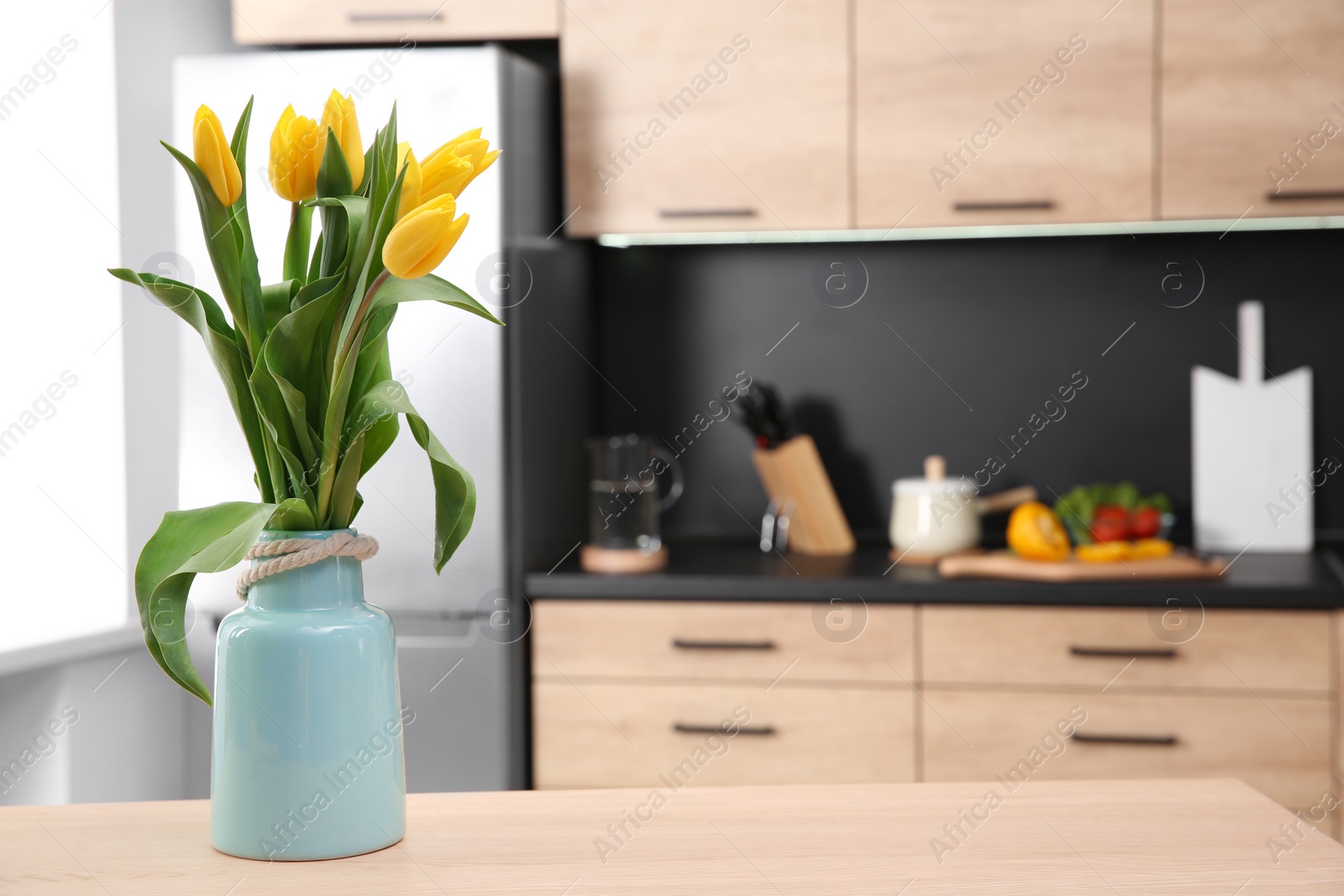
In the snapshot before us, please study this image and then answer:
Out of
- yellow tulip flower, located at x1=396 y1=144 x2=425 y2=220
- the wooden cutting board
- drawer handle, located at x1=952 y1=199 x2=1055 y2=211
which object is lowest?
the wooden cutting board

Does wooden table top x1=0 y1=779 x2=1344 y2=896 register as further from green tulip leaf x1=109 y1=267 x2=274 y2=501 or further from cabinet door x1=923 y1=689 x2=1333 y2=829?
cabinet door x1=923 y1=689 x2=1333 y2=829

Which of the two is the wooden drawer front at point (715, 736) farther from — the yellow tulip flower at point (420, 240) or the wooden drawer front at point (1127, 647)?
the yellow tulip flower at point (420, 240)

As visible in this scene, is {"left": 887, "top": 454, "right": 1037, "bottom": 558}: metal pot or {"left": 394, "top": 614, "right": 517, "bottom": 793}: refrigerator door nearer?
{"left": 394, "top": 614, "right": 517, "bottom": 793}: refrigerator door

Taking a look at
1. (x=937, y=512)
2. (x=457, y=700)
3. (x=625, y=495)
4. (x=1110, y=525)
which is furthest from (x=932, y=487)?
(x=457, y=700)

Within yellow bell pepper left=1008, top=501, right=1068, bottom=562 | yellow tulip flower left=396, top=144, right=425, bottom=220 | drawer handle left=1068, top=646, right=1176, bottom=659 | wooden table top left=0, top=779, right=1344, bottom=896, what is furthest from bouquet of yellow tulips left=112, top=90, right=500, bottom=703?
yellow bell pepper left=1008, top=501, right=1068, bottom=562

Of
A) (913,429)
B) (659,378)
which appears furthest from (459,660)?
(913,429)

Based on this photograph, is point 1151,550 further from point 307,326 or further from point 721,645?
point 307,326

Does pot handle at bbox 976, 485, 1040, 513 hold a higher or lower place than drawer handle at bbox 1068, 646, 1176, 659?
higher

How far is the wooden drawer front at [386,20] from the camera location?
7.11 ft

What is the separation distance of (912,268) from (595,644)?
1094 millimetres

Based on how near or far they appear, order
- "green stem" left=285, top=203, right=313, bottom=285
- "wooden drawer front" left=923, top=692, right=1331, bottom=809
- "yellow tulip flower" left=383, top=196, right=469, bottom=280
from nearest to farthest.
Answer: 1. "yellow tulip flower" left=383, top=196, right=469, bottom=280
2. "green stem" left=285, top=203, right=313, bottom=285
3. "wooden drawer front" left=923, top=692, right=1331, bottom=809

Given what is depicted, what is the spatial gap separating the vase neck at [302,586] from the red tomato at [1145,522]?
1.81m

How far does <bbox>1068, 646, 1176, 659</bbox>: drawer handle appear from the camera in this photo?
1.92 metres

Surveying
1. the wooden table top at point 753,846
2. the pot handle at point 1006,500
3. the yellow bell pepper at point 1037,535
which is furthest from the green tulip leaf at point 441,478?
the pot handle at point 1006,500
